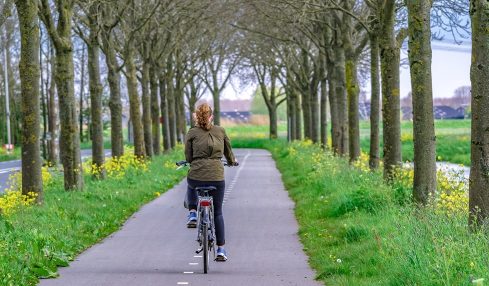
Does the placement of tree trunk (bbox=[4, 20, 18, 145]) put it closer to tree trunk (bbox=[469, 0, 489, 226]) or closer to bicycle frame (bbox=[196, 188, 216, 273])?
bicycle frame (bbox=[196, 188, 216, 273])

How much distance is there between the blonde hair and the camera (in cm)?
1077

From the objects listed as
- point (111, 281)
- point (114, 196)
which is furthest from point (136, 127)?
point (111, 281)

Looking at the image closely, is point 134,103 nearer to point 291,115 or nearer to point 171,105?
point 171,105

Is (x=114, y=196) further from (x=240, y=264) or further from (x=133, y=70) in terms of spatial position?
(x=133, y=70)

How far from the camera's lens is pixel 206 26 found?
42.2 meters

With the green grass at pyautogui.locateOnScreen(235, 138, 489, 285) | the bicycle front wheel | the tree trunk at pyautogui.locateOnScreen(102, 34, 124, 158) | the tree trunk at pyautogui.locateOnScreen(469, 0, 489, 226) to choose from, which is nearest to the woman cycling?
the bicycle front wheel

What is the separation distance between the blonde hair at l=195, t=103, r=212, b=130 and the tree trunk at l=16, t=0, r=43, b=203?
21.0 ft

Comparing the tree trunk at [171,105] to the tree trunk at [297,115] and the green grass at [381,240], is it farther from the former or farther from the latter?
the green grass at [381,240]

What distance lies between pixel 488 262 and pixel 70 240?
686 centimetres


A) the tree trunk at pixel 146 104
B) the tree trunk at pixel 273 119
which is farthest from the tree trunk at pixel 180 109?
the tree trunk at pixel 146 104

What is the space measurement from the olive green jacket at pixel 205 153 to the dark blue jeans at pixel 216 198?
7 centimetres

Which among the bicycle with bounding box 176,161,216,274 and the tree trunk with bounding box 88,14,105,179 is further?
the tree trunk with bounding box 88,14,105,179

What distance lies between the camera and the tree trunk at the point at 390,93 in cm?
1844

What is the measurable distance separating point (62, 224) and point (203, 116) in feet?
13.3
